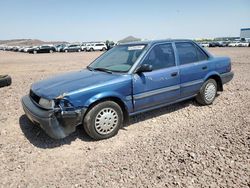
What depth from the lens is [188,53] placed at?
5371 mm

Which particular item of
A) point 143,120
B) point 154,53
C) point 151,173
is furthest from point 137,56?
point 151,173

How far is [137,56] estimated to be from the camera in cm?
461

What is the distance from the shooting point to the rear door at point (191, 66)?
511 cm

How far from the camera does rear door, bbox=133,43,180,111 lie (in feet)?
14.4

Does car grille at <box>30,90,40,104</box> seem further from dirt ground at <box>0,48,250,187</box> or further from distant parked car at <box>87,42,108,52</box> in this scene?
distant parked car at <box>87,42,108,52</box>

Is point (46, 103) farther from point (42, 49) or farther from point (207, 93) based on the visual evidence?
point (42, 49)

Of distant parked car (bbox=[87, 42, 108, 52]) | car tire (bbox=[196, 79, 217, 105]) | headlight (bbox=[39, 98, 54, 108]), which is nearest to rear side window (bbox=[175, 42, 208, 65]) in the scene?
car tire (bbox=[196, 79, 217, 105])

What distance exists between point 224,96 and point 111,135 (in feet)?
12.4

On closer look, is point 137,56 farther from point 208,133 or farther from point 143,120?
point 208,133

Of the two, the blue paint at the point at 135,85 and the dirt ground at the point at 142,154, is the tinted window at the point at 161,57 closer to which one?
the blue paint at the point at 135,85

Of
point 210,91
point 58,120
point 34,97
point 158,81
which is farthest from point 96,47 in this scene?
point 58,120

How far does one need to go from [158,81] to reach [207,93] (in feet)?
5.58

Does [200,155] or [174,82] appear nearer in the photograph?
[200,155]

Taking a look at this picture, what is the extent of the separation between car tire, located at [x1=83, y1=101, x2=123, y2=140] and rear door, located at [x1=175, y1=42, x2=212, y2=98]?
168cm
